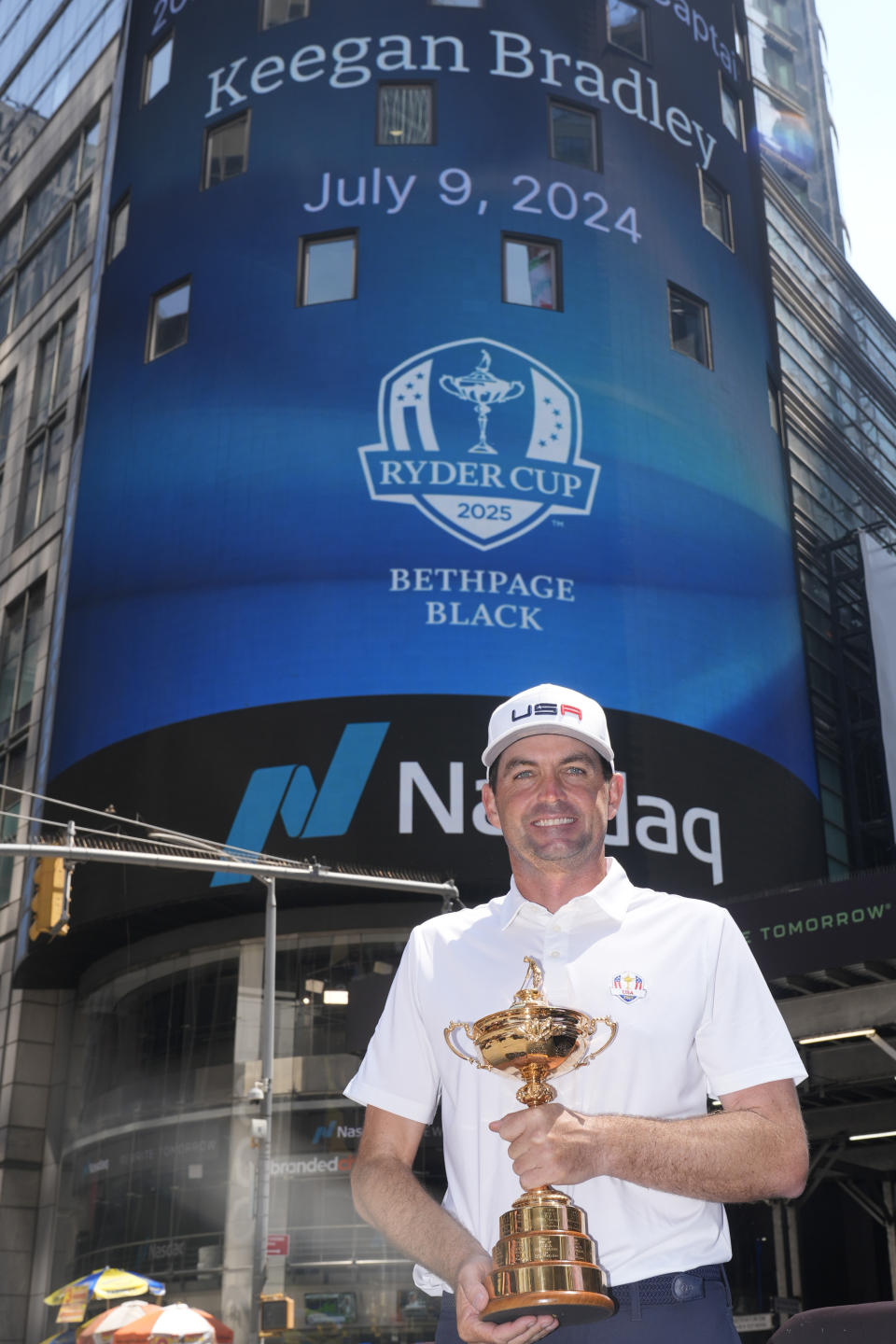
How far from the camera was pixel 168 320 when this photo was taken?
39.1 metres

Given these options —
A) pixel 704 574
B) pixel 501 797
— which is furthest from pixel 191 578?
pixel 501 797

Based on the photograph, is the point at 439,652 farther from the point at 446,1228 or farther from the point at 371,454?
the point at 446,1228

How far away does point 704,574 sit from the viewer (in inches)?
1448

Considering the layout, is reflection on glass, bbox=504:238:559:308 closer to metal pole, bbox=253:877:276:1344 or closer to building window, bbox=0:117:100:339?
building window, bbox=0:117:100:339

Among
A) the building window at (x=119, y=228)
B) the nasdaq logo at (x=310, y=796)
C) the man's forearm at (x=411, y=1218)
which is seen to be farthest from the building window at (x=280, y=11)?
the man's forearm at (x=411, y=1218)

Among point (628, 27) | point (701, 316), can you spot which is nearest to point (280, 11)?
point (628, 27)

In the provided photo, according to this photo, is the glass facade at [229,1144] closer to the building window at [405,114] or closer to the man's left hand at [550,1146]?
the building window at [405,114]

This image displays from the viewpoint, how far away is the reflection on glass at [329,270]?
37.4 meters

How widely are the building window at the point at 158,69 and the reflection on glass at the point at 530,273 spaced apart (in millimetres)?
12408

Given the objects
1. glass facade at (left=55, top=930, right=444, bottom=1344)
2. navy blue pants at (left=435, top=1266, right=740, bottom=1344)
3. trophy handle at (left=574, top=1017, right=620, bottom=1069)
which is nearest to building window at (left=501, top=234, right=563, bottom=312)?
glass facade at (left=55, top=930, right=444, bottom=1344)

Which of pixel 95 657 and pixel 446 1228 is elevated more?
pixel 95 657

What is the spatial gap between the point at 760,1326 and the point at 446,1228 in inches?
947

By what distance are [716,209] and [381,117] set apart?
33.5 ft

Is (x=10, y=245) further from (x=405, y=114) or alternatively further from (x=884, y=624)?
(x=884, y=624)
